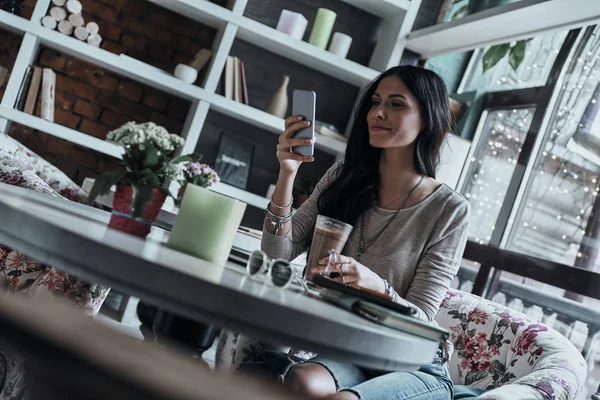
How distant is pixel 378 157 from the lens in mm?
2137

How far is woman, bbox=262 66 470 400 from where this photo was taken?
5.67 feet

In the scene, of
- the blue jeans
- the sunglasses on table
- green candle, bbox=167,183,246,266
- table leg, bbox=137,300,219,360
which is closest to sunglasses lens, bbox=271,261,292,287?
the sunglasses on table

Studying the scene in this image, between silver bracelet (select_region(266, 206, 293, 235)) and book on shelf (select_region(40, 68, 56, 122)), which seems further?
book on shelf (select_region(40, 68, 56, 122))

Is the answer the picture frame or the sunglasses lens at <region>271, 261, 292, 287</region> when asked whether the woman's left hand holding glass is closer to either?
the sunglasses lens at <region>271, 261, 292, 287</region>

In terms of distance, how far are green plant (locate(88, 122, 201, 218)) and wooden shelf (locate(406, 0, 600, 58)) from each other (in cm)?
203

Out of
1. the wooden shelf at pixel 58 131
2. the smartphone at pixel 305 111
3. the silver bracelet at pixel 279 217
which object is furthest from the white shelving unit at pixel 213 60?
the smartphone at pixel 305 111

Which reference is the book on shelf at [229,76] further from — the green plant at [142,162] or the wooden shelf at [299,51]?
the green plant at [142,162]

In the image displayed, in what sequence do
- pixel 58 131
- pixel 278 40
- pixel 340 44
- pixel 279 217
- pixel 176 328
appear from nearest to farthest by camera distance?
pixel 176 328 < pixel 279 217 < pixel 58 131 < pixel 278 40 < pixel 340 44

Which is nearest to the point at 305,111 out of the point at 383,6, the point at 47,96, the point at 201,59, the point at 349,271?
the point at 349,271

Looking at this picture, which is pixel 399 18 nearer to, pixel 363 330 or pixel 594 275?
pixel 594 275

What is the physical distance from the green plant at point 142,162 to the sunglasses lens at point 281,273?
0.80 ft

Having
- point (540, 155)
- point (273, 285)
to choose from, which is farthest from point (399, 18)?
point (273, 285)

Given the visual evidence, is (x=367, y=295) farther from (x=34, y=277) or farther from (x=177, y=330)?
(x=34, y=277)

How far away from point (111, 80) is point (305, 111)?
2467 millimetres
